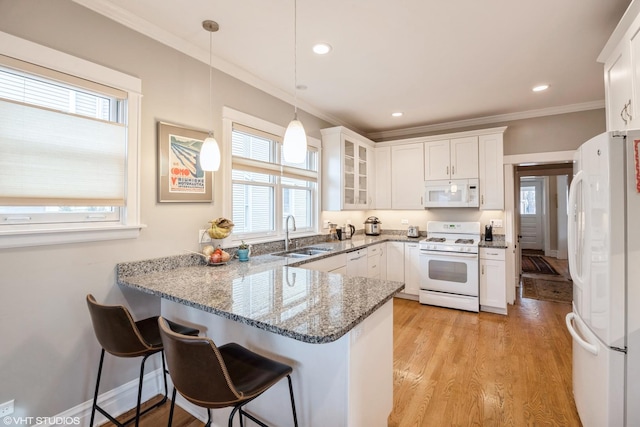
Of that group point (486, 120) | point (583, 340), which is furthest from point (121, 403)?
point (486, 120)

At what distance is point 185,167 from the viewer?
2309mm

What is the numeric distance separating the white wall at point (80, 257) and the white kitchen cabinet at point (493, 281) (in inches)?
135

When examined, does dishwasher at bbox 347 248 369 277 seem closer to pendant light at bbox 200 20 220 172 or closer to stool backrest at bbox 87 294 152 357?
pendant light at bbox 200 20 220 172

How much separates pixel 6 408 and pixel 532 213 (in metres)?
10.2

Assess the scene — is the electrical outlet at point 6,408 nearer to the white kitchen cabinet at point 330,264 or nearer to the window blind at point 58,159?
the window blind at point 58,159

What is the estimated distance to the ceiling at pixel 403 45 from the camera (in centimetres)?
192

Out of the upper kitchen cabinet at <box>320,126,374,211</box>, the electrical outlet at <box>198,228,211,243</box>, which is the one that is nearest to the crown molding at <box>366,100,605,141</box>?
the upper kitchen cabinet at <box>320,126,374,211</box>

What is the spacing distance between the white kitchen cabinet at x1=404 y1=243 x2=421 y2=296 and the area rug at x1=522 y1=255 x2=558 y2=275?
341 centimetres

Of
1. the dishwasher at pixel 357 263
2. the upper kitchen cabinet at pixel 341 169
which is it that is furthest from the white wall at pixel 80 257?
the upper kitchen cabinet at pixel 341 169

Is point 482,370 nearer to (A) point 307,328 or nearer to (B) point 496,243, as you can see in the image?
(B) point 496,243

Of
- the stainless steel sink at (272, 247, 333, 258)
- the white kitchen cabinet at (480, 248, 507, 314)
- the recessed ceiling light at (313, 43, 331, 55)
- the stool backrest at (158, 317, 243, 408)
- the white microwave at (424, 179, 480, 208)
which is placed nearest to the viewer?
the stool backrest at (158, 317, 243, 408)

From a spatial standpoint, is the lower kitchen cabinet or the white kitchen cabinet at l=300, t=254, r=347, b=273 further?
the lower kitchen cabinet

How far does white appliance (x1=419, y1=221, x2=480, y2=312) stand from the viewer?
3748 mm

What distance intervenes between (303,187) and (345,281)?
7.08 ft
